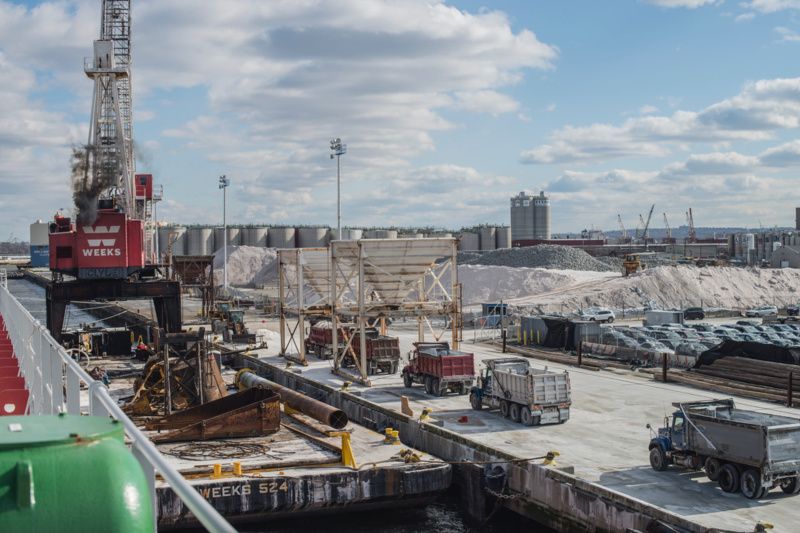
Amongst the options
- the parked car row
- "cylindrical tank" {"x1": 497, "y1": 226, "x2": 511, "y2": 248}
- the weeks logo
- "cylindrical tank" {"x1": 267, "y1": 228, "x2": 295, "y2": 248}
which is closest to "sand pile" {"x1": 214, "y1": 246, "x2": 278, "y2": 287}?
"cylindrical tank" {"x1": 267, "y1": 228, "x2": 295, "y2": 248}

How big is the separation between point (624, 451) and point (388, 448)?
796cm

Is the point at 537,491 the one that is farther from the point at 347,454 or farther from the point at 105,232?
the point at 105,232

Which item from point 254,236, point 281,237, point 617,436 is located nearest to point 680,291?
point 617,436

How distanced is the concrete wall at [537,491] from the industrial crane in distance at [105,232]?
64.9 feet

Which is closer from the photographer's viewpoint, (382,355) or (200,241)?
(382,355)

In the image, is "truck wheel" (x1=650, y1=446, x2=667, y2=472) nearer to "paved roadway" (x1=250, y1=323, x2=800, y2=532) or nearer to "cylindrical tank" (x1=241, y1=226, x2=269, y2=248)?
"paved roadway" (x1=250, y1=323, x2=800, y2=532)

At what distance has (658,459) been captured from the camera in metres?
26.9

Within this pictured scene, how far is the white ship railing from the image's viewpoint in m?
4.51

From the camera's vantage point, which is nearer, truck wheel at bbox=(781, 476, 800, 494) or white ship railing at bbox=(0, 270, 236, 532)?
white ship railing at bbox=(0, 270, 236, 532)

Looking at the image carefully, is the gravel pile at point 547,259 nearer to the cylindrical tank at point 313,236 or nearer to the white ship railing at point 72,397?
the cylindrical tank at point 313,236

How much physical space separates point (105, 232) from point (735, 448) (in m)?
36.9

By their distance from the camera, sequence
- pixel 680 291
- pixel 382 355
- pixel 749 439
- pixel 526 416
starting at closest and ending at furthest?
pixel 749 439, pixel 526 416, pixel 382 355, pixel 680 291

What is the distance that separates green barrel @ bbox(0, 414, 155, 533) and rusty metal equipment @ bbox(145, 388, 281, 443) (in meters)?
25.2

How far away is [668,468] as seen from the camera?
2725cm
